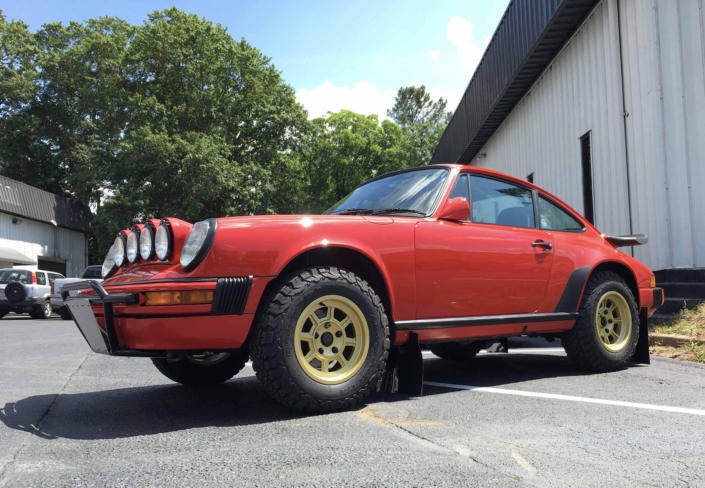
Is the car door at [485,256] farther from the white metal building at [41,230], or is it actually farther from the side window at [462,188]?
the white metal building at [41,230]

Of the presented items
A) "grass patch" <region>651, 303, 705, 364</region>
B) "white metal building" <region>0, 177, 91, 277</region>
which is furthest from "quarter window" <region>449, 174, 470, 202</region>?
"white metal building" <region>0, 177, 91, 277</region>

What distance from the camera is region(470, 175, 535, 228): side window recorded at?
4273 millimetres

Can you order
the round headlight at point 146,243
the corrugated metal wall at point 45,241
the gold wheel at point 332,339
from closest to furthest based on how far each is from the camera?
the gold wheel at point 332,339 < the round headlight at point 146,243 < the corrugated metal wall at point 45,241

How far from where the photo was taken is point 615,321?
4824 millimetres

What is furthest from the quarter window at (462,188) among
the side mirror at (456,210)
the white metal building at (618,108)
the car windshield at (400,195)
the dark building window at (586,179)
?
the dark building window at (586,179)

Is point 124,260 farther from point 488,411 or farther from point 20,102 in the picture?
point 20,102

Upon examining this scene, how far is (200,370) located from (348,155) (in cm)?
4338

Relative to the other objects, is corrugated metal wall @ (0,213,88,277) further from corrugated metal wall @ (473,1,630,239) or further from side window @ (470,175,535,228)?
side window @ (470,175,535,228)

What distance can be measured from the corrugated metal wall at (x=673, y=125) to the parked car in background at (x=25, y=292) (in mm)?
15739

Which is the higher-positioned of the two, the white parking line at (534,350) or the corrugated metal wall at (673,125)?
the corrugated metal wall at (673,125)

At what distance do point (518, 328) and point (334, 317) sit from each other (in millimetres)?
1547

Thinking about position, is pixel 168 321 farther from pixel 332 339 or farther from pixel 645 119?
pixel 645 119

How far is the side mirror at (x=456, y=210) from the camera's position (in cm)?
381

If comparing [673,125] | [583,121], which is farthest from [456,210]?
[583,121]
